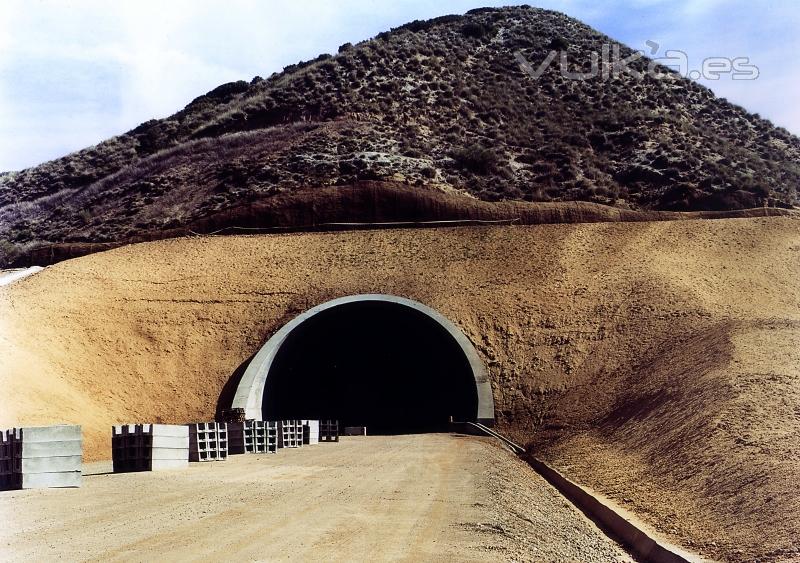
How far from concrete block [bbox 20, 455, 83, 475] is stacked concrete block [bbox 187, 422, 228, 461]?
7.84m

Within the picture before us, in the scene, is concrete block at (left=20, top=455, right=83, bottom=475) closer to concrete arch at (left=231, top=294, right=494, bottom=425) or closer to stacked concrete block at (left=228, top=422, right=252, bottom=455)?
stacked concrete block at (left=228, top=422, right=252, bottom=455)

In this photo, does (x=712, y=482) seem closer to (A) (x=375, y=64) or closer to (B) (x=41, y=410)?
(B) (x=41, y=410)

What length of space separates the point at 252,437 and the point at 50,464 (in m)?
12.5

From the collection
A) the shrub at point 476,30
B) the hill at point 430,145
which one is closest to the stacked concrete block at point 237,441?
the hill at point 430,145

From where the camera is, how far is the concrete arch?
3641cm

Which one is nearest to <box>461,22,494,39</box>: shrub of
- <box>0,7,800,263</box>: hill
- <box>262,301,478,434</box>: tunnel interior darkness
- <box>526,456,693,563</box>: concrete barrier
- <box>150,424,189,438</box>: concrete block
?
<box>0,7,800,263</box>: hill

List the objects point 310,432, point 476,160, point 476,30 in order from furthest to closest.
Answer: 1. point 476,30
2. point 476,160
3. point 310,432

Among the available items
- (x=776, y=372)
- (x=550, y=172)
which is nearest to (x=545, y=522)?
(x=776, y=372)

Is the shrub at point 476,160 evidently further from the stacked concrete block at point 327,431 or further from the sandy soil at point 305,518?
the sandy soil at point 305,518

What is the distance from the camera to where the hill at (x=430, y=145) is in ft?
186

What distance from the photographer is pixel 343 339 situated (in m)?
42.6

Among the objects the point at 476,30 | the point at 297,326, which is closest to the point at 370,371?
the point at 297,326

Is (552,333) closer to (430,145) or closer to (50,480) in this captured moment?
(50,480)

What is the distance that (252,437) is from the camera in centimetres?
3056
